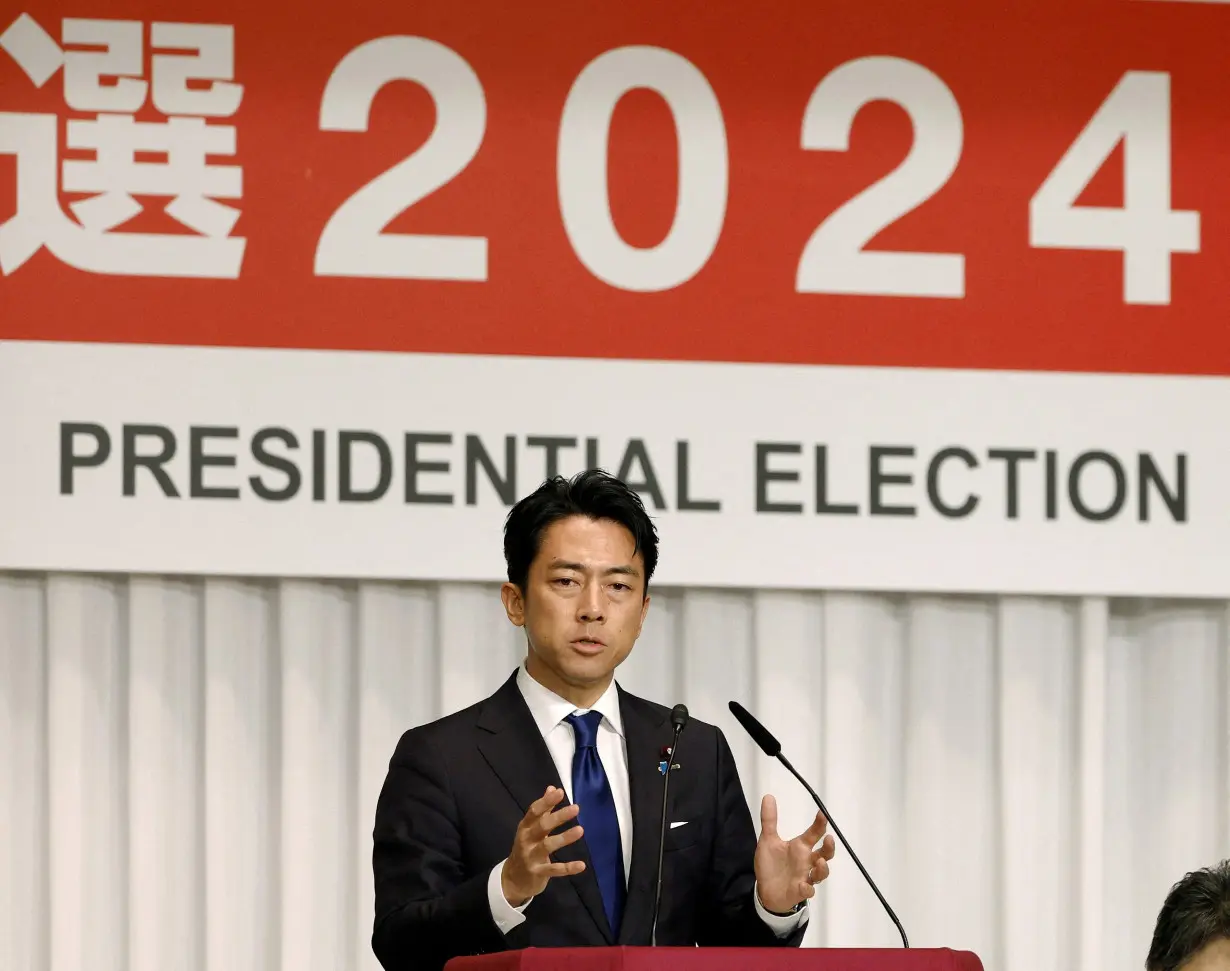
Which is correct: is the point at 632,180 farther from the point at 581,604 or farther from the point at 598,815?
the point at 598,815

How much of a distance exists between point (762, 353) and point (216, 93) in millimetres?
1257

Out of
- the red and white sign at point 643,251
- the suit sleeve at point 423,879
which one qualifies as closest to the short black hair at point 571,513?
the suit sleeve at point 423,879

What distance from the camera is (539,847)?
5.99ft

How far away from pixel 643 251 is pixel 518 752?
1.57 meters

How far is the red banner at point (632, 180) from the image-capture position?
11.4 feet

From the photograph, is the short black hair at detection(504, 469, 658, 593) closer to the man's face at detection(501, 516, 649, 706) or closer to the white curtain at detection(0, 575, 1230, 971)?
the man's face at detection(501, 516, 649, 706)

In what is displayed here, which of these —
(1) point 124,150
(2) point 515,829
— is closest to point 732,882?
(2) point 515,829

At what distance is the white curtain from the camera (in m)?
3.49

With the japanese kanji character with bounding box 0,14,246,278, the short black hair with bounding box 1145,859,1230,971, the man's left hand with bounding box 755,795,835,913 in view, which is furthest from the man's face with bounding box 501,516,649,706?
the japanese kanji character with bounding box 0,14,246,278

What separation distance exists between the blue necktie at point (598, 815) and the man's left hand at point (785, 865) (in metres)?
0.20

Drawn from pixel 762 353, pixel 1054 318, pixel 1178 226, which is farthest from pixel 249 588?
pixel 1178 226

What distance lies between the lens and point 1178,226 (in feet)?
12.0

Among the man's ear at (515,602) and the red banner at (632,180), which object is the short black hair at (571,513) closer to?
the man's ear at (515,602)

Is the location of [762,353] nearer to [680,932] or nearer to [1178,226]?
[1178,226]
